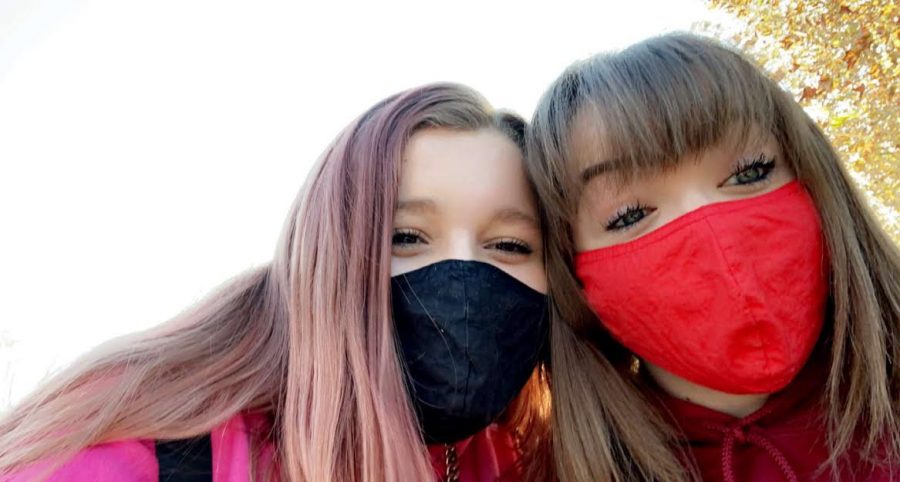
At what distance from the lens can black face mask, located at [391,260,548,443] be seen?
5.22 feet

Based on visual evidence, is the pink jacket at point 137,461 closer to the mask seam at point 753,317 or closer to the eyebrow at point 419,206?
the eyebrow at point 419,206

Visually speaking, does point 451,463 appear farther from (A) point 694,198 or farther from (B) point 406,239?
(A) point 694,198

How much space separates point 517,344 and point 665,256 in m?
0.48

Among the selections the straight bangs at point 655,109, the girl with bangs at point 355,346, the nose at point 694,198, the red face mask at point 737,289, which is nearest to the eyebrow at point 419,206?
the girl with bangs at point 355,346

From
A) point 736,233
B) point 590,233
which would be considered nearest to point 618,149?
point 590,233

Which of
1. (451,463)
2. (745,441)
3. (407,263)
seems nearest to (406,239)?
(407,263)

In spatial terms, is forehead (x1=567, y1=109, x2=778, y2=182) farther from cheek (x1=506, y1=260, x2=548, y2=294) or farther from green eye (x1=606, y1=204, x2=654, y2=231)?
cheek (x1=506, y1=260, x2=548, y2=294)

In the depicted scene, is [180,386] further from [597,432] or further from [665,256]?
[665,256]

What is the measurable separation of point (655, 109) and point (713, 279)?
493 mm

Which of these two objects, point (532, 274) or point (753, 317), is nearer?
point (753, 317)

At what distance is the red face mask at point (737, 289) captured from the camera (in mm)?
1557

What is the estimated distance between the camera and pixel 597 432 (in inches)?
69.1

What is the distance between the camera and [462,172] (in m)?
1.71

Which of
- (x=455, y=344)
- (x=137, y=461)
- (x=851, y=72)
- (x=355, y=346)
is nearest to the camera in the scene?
(x=137, y=461)
